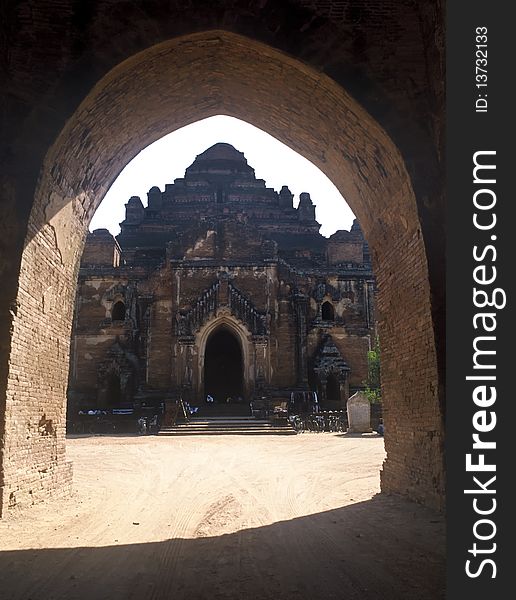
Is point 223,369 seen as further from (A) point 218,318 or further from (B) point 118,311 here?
(B) point 118,311

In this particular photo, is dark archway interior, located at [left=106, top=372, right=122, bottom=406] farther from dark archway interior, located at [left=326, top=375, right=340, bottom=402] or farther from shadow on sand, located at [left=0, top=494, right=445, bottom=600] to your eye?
shadow on sand, located at [left=0, top=494, right=445, bottom=600]

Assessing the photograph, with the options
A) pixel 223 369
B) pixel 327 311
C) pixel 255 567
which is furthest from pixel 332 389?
pixel 255 567

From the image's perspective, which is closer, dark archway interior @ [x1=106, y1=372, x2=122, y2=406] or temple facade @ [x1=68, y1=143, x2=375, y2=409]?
temple facade @ [x1=68, y1=143, x2=375, y2=409]

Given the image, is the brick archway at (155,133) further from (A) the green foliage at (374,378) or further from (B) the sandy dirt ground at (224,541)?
(A) the green foliage at (374,378)

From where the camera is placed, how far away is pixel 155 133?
9.41 m

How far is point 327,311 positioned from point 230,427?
9.71 m

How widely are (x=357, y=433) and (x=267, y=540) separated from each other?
16478 millimetres

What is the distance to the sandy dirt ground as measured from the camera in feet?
14.6

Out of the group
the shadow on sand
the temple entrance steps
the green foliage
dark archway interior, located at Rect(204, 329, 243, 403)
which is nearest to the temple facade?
dark archway interior, located at Rect(204, 329, 243, 403)

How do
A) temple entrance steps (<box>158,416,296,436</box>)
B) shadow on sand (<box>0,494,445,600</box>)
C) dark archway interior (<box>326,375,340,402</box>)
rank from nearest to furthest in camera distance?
shadow on sand (<box>0,494,445,600</box>) → temple entrance steps (<box>158,416,296,436</box>) → dark archway interior (<box>326,375,340,402</box>)

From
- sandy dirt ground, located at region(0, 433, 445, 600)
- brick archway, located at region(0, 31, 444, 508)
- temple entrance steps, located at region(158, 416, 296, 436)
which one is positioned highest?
brick archway, located at region(0, 31, 444, 508)

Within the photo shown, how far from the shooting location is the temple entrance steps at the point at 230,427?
21703mm

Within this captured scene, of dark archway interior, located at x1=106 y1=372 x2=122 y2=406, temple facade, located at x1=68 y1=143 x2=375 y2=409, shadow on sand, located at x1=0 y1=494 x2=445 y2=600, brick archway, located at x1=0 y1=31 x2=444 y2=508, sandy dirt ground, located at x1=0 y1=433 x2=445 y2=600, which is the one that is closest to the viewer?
shadow on sand, located at x1=0 y1=494 x2=445 y2=600

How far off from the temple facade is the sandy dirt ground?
15.5 m
